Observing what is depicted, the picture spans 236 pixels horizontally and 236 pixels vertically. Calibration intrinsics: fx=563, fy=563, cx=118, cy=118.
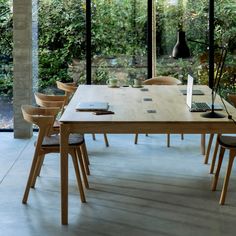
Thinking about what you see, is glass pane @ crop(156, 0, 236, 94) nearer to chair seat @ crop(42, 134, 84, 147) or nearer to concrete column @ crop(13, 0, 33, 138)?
concrete column @ crop(13, 0, 33, 138)

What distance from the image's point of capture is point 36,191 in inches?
189

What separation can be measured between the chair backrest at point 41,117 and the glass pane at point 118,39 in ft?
9.12

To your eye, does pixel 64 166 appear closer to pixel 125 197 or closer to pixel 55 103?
pixel 125 197

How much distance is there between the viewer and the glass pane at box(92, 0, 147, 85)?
7.26m

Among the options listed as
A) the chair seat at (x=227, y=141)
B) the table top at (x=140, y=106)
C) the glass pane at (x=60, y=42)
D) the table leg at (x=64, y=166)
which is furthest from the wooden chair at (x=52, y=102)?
the glass pane at (x=60, y=42)

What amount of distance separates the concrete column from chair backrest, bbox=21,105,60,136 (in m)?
2.22

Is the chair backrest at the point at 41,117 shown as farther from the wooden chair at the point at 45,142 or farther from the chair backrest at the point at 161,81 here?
the chair backrest at the point at 161,81

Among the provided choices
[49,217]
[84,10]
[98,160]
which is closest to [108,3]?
[84,10]

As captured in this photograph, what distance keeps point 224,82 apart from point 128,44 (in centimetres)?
136

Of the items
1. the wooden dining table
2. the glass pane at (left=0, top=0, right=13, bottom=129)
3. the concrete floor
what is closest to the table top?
the wooden dining table

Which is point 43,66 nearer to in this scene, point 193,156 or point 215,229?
point 193,156

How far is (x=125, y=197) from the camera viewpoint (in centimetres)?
465

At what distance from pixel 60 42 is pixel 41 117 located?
320 centimetres

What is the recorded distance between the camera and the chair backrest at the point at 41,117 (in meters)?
4.28
